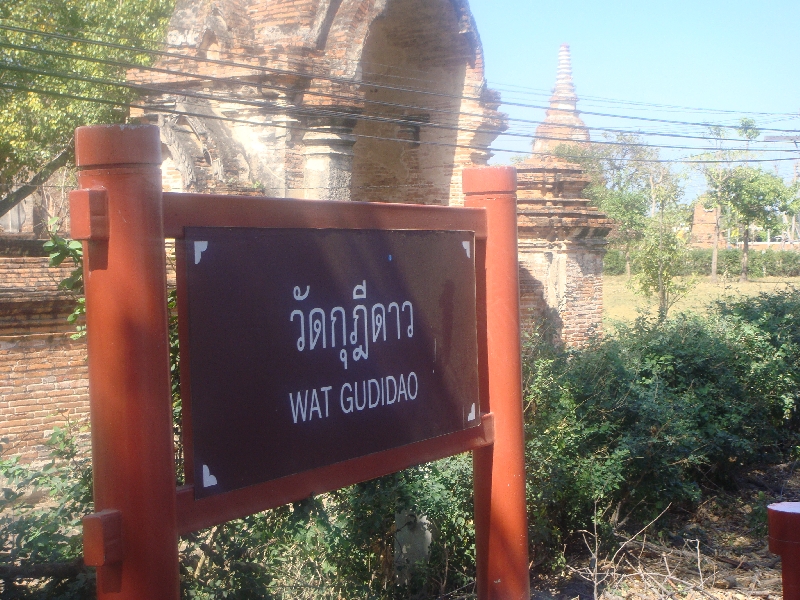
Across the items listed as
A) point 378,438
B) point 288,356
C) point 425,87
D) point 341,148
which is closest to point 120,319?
point 288,356

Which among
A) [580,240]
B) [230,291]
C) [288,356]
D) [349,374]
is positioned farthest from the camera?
[580,240]

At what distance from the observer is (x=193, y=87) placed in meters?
9.20

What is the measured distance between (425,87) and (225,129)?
Result: 376 cm

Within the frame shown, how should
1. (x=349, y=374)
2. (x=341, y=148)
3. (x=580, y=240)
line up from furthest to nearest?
(x=580, y=240), (x=341, y=148), (x=349, y=374)

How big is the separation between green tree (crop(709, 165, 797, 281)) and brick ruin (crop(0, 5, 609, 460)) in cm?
2211

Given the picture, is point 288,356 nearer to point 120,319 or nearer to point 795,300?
point 120,319

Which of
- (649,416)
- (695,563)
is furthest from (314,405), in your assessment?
(649,416)

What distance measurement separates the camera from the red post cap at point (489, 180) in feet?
8.79

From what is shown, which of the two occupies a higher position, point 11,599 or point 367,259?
point 367,259

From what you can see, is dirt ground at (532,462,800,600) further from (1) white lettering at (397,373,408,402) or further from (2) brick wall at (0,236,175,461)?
(2) brick wall at (0,236,175,461)

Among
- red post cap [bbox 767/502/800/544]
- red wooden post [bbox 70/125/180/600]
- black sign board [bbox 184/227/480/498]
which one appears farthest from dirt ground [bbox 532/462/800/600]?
red wooden post [bbox 70/125/180/600]

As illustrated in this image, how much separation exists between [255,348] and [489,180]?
3.86 feet

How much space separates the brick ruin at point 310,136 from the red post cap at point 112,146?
462cm

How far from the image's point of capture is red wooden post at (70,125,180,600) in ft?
5.31
